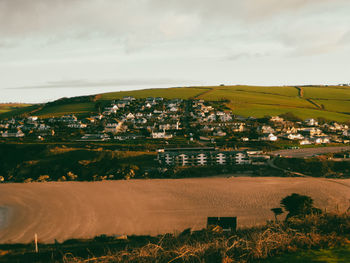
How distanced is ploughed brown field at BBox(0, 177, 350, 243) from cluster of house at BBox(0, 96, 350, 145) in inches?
924

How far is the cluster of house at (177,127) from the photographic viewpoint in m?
56.7

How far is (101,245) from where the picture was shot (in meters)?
16.9

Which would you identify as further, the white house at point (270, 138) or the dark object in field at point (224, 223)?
the white house at point (270, 138)

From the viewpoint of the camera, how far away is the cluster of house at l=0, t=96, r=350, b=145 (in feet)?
186

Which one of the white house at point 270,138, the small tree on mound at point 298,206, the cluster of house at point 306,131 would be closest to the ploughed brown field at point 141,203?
the small tree on mound at point 298,206

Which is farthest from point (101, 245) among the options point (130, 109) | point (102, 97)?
point (102, 97)

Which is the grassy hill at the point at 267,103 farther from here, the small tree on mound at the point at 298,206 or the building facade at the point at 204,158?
the small tree on mound at the point at 298,206

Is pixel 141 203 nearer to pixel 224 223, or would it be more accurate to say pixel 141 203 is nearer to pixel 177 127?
pixel 224 223

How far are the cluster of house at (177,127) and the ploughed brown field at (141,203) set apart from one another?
23467mm

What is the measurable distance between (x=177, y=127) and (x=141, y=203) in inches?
1554

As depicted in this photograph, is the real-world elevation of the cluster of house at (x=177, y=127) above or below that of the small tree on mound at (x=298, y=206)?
above

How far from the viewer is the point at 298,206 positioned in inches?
823

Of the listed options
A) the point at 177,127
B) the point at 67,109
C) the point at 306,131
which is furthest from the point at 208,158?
the point at 67,109

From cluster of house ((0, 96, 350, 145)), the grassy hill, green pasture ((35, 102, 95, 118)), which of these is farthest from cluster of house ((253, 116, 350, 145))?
green pasture ((35, 102, 95, 118))
